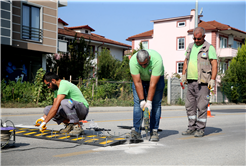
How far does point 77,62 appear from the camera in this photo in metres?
24.2

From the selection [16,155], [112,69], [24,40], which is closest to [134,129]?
[16,155]

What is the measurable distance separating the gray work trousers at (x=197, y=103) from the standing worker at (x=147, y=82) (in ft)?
3.64

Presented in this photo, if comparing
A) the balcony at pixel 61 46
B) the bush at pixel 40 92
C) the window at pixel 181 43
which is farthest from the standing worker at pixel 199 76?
the window at pixel 181 43

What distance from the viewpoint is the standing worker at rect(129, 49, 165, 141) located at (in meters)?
5.64

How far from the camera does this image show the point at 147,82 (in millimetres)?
6113

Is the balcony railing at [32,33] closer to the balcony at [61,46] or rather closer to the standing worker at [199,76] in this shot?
the balcony at [61,46]

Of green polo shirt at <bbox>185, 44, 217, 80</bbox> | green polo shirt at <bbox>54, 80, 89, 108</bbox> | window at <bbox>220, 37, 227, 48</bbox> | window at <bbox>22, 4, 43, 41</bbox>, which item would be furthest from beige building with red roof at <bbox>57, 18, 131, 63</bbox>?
green polo shirt at <bbox>185, 44, 217, 80</bbox>

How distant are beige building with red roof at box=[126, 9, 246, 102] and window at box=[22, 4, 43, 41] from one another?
18.1 meters

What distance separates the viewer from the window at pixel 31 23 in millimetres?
20456

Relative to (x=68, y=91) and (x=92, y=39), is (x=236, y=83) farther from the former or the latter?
(x=68, y=91)

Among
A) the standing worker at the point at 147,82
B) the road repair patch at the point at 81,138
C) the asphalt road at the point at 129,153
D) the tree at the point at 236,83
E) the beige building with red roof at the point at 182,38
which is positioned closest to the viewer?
the asphalt road at the point at 129,153

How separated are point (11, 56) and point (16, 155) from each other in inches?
683

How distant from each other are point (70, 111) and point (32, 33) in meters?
16.2

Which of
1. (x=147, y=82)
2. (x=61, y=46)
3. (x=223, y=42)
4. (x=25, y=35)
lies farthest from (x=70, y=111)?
(x=223, y=42)
